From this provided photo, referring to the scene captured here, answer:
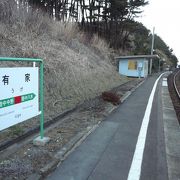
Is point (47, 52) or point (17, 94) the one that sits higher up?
point (47, 52)

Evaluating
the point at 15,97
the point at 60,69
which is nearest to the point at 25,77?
the point at 15,97

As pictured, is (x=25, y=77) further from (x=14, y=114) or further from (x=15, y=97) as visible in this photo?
(x=14, y=114)

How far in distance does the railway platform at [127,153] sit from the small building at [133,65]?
23.2 metres

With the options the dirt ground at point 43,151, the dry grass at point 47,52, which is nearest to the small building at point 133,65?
the dry grass at point 47,52

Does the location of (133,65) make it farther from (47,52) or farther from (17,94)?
(17,94)

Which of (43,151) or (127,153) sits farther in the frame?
(127,153)

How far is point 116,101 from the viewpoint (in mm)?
10062

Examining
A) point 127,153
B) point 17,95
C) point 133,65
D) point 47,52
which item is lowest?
point 127,153

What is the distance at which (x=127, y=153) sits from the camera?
4.66 metres

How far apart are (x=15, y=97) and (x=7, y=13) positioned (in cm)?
774

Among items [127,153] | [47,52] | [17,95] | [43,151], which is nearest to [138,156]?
[127,153]

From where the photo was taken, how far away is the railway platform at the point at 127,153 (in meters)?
3.80

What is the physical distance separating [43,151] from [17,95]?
122 centimetres

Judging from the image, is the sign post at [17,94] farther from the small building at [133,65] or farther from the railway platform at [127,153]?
the small building at [133,65]
